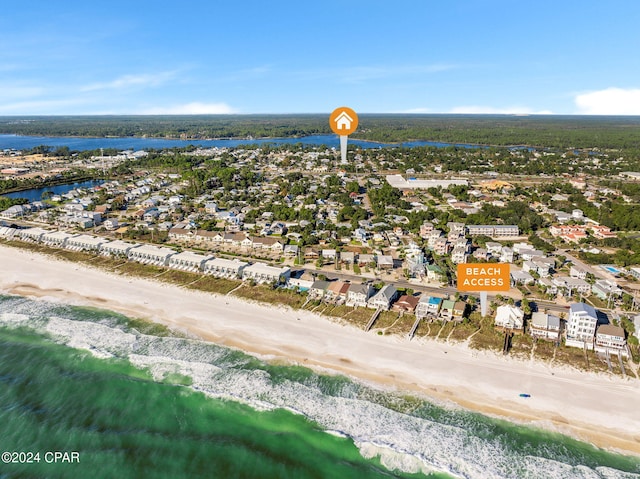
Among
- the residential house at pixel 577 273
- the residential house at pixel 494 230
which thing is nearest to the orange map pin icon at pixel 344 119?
the residential house at pixel 577 273

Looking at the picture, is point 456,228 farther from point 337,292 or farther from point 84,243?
point 84,243

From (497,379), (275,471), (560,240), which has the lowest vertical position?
(275,471)

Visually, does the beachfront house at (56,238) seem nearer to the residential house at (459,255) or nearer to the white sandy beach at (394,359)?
the white sandy beach at (394,359)

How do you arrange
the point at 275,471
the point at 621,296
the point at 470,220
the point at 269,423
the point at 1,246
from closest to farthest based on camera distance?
the point at 275,471 < the point at 269,423 < the point at 621,296 < the point at 1,246 < the point at 470,220

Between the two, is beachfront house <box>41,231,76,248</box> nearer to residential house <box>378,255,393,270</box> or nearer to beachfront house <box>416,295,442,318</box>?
residential house <box>378,255,393,270</box>

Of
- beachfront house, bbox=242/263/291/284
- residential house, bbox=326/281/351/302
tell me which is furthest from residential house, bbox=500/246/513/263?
beachfront house, bbox=242/263/291/284

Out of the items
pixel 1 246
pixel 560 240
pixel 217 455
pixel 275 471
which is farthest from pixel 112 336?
pixel 560 240

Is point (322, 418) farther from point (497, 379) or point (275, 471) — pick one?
point (497, 379)
